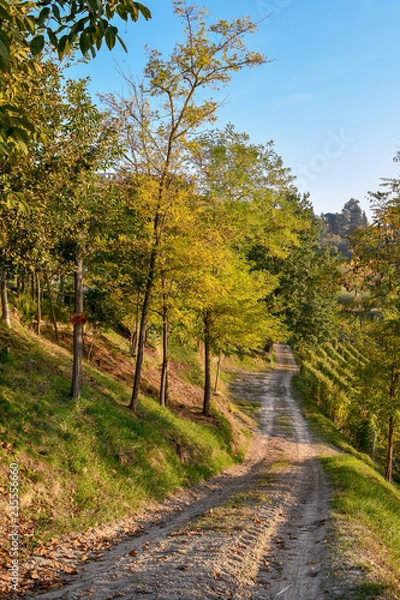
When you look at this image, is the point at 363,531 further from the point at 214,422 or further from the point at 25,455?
the point at 214,422

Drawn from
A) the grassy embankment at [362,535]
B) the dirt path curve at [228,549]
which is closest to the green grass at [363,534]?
the grassy embankment at [362,535]

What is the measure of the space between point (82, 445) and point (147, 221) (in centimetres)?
744

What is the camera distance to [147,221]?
46.0ft

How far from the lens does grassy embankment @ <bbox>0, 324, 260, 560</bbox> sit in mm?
8163

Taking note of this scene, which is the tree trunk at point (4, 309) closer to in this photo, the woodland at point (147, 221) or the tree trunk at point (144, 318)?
the woodland at point (147, 221)

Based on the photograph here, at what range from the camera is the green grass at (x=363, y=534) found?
18.5 feet

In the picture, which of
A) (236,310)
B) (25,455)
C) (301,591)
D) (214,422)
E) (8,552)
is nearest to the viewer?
(301,591)

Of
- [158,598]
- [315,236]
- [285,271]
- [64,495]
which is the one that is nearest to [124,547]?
[64,495]

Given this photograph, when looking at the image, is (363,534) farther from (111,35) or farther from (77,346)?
(111,35)

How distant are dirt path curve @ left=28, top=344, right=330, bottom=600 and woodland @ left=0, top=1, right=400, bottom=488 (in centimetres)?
451

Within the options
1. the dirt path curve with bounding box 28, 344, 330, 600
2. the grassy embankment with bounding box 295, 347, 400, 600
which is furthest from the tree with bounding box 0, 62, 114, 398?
the grassy embankment with bounding box 295, 347, 400, 600

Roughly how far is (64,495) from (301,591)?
5.01 metres

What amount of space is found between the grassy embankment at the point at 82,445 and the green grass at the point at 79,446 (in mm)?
25

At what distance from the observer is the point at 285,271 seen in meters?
43.3
